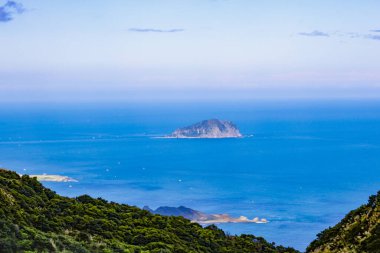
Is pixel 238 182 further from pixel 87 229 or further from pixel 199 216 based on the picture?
pixel 87 229

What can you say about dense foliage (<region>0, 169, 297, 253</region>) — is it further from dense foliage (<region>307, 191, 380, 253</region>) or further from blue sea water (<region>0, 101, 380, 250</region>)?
blue sea water (<region>0, 101, 380, 250</region>)

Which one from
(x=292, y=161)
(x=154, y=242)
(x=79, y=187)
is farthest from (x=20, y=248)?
(x=292, y=161)

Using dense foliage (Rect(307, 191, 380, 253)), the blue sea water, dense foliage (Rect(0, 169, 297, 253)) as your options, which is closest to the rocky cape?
the blue sea water

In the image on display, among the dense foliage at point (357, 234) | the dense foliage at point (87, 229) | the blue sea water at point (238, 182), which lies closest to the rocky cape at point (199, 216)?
the blue sea water at point (238, 182)

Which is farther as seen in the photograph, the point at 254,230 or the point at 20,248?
the point at 254,230

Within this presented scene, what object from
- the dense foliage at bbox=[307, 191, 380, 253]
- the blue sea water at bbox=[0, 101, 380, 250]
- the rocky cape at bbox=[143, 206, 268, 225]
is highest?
the blue sea water at bbox=[0, 101, 380, 250]

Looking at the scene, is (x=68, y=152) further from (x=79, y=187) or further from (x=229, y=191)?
(x=229, y=191)

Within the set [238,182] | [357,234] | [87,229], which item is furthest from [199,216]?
[357,234]
